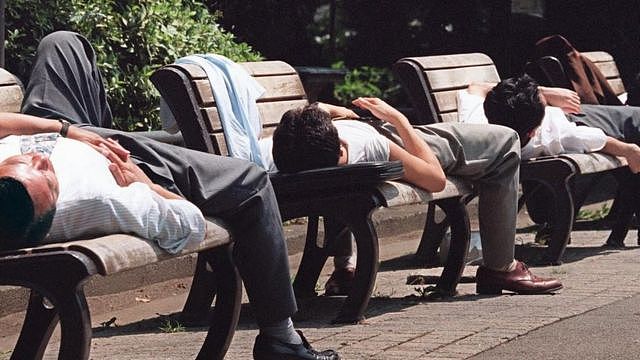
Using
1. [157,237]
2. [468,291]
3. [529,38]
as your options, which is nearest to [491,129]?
[468,291]

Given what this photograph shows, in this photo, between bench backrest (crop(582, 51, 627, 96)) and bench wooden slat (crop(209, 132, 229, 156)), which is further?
bench backrest (crop(582, 51, 627, 96))

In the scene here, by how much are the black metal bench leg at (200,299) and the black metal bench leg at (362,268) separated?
57 centimetres

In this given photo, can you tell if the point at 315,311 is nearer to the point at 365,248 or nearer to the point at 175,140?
the point at 365,248

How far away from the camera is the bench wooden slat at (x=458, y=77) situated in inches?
334

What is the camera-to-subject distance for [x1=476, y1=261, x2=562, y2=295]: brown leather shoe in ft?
23.4

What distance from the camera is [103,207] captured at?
179 inches

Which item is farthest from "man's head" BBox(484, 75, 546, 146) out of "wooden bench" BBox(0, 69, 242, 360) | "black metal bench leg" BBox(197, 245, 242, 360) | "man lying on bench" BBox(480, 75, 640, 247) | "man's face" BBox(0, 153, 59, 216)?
"man's face" BBox(0, 153, 59, 216)

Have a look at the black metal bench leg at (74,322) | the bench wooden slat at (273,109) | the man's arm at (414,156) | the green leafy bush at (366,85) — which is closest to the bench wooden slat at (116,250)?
the black metal bench leg at (74,322)

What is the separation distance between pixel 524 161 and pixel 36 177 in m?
4.38

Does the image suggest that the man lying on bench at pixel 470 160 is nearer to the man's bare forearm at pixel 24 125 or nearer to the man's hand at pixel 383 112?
the man's hand at pixel 383 112

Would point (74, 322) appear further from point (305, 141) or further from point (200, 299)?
point (200, 299)

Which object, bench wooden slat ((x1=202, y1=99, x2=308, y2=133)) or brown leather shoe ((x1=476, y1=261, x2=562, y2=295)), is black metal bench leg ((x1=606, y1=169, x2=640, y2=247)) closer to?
brown leather shoe ((x1=476, y1=261, x2=562, y2=295))

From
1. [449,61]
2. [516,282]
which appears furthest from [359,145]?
[449,61]

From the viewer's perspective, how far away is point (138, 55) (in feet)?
27.7
